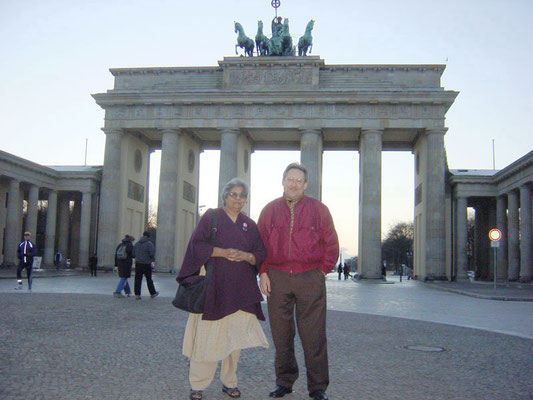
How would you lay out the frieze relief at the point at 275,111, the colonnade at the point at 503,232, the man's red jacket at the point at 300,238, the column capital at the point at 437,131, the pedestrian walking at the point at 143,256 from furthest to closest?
the frieze relief at the point at 275,111
the column capital at the point at 437,131
the colonnade at the point at 503,232
the pedestrian walking at the point at 143,256
the man's red jacket at the point at 300,238

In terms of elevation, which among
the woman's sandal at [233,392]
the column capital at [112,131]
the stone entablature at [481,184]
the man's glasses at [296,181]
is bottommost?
the woman's sandal at [233,392]

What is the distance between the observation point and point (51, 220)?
50875mm

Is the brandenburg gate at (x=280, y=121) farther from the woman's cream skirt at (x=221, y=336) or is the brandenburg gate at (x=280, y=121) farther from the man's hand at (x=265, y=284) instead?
the woman's cream skirt at (x=221, y=336)

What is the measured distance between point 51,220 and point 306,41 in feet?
87.8

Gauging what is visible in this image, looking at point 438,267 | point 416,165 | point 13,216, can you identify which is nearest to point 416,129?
point 416,165

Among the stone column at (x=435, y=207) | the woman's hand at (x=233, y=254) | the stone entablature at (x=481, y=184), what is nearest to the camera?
the woman's hand at (x=233, y=254)

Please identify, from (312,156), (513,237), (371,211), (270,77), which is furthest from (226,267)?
(513,237)

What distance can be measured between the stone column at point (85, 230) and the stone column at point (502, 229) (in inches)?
1320

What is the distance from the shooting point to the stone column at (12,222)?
44594 millimetres

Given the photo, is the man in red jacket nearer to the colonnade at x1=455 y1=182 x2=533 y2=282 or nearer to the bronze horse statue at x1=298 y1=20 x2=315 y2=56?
the colonnade at x1=455 y1=182 x2=533 y2=282

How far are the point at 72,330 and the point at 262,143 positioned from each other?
140 ft

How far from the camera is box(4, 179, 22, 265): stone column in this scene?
44594mm

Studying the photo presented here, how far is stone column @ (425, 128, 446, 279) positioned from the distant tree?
67831mm

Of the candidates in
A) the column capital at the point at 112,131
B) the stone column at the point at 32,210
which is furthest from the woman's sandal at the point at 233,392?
the stone column at the point at 32,210
